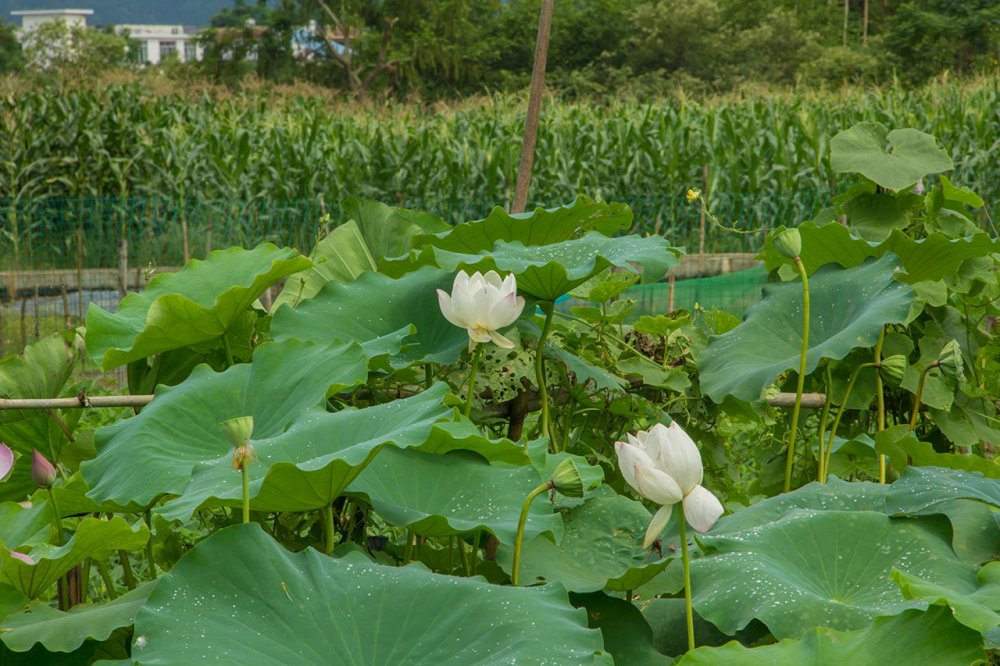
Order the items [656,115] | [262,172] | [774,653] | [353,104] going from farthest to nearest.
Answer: [353,104]
[656,115]
[262,172]
[774,653]

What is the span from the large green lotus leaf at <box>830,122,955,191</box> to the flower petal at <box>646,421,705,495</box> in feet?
3.88

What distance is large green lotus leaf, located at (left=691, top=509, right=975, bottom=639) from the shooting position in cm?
98

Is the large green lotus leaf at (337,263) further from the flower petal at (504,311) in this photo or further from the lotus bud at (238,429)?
the lotus bud at (238,429)

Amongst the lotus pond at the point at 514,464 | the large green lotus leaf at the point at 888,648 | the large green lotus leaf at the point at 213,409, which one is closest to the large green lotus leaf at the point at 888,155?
the lotus pond at the point at 514,464

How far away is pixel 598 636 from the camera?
0.89m

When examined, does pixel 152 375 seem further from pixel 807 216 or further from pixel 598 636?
pixel 807 216

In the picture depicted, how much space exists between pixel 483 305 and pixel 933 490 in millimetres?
534

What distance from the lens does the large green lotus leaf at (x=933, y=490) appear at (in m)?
1.09

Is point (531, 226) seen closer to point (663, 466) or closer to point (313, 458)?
point (313, 458)

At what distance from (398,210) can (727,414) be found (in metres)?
0.74

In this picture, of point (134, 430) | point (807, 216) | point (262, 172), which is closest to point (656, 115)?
point (807, 216)

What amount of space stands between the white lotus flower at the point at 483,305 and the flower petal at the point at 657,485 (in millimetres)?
409

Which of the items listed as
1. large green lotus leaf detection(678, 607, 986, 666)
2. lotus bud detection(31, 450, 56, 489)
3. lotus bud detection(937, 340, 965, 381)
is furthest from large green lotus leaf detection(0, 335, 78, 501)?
lotus bud detection(937, 340, 965, 381)

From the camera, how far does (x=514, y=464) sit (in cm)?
119
